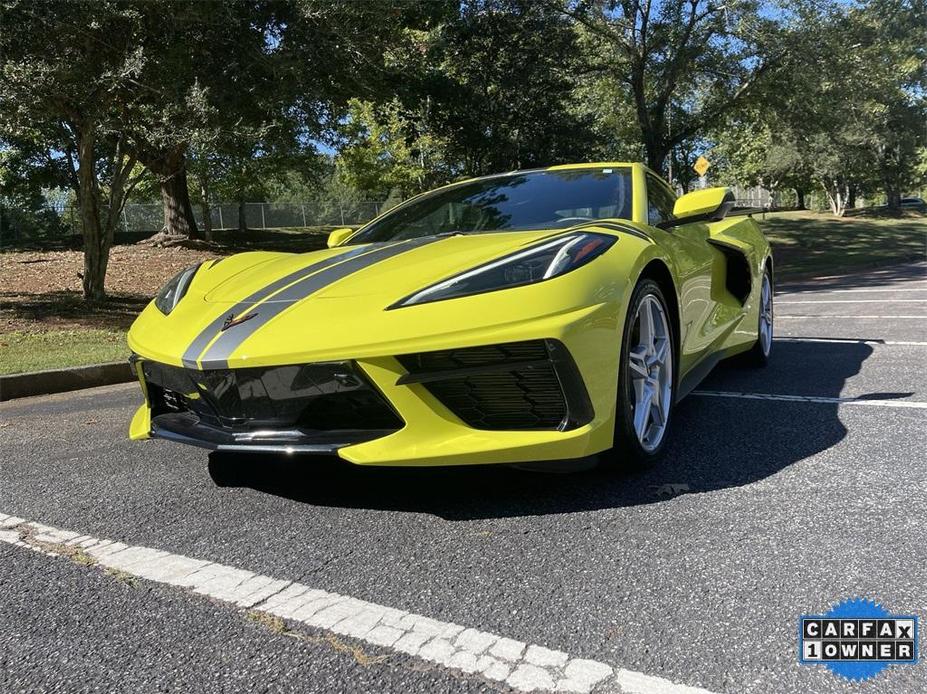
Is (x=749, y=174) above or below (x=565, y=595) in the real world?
above

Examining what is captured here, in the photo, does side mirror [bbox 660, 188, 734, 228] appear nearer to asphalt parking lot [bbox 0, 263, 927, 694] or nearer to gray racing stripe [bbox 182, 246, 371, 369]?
asphalt parking lot [bbox 0, 263, 927, 694]

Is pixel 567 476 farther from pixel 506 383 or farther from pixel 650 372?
pixel 506 383

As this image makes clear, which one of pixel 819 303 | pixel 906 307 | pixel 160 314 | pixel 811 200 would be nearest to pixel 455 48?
pixel 819 303

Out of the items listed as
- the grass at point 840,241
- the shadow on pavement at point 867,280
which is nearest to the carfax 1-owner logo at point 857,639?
the shadow on pavement at point 867,280

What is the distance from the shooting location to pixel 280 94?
34.3 feet

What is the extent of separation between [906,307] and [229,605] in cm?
891

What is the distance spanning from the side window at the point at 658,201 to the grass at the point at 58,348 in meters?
4.81

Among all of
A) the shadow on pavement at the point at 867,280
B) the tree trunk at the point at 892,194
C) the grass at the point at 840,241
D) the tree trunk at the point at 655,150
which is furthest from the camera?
the tree trunk at the point at 892,194

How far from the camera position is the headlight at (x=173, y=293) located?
3.32m

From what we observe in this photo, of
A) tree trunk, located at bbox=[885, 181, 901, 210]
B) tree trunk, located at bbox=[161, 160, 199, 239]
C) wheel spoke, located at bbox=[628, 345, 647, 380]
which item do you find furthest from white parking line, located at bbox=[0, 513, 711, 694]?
tree trunk, located at bbox=[885, 181, 901, 210]

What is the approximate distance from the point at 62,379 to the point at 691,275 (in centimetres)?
499

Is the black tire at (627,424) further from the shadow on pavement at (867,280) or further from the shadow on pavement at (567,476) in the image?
the shadow on pavement at (867,280)

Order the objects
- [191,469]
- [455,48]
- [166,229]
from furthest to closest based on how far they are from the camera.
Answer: [166,229] < [455,48] < [191,469]

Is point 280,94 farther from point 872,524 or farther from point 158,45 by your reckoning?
point 872,524
